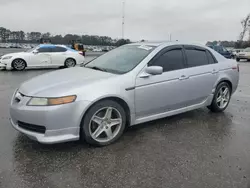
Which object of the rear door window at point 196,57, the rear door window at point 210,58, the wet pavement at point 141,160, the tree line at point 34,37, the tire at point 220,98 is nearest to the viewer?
the wet pavement at point 141,160

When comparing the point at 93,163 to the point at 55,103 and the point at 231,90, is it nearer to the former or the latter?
the point at 55,103

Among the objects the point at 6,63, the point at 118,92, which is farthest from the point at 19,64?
the point at 118,92

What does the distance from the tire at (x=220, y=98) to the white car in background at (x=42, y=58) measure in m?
10.1

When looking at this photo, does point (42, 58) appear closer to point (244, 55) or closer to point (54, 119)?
point (54, 119)

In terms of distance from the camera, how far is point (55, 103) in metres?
3.09

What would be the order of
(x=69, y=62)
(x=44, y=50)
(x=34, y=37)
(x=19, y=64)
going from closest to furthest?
(x=19, y=64), (x=44, y=50), (x=69, y=62), (x=34, y=37)

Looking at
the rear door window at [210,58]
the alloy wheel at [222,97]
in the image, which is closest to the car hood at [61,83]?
the rear door window at [210,58]

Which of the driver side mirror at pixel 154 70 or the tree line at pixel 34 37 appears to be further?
the tree line at pixel 34 37

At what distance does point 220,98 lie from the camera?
519 centimetres

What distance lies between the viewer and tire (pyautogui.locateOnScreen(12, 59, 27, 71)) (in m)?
12.3

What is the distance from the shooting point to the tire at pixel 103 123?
3.30 meters

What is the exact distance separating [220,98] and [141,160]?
9.36 feet

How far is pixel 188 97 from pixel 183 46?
982 mm

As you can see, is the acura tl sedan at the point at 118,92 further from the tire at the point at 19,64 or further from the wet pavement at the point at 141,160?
the tire at the point at 19,64
